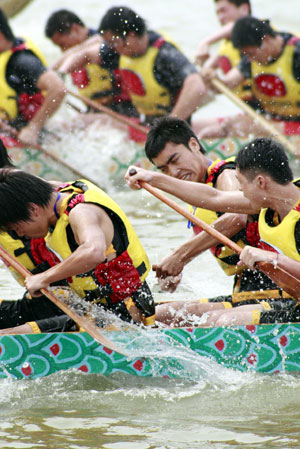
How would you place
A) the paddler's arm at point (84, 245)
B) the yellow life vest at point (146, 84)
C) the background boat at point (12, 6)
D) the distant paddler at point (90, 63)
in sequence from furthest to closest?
the background boat at point (12, 6) < the distant paddler at point (90, 63) < the yellow life vest at point (146, 84) < the paddler's arm at point (84, 245)

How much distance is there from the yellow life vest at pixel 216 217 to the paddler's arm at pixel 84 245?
64 cm

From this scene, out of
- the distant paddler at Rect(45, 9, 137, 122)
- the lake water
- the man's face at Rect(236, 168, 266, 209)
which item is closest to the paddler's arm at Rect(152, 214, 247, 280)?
the man's face at Rect(236, 168, 266, 209)

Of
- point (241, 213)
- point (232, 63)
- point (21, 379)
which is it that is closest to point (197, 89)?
point (232, 63)

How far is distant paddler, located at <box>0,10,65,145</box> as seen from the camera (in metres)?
6.98

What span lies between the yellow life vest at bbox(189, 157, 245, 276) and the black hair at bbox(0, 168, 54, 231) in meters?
0.87

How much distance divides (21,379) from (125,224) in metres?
0.77

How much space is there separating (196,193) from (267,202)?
1.18 feet

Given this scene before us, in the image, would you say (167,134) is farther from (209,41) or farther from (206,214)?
(209,41)

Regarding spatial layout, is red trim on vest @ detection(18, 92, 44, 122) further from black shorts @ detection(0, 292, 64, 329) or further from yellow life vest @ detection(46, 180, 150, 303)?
yellow life vest @ detection(46, 180, 150, 303)

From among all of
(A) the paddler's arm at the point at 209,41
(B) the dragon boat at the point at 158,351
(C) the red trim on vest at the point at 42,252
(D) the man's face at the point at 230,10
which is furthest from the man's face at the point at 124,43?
(B) the dragon boat at the point at 158,351

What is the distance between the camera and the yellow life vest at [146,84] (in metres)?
7.18

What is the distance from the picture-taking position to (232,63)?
8398 millimetres

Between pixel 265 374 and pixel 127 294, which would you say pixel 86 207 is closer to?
pixel 127 294

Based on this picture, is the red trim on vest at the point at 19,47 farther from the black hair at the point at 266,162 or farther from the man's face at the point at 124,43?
the black hair at the point at 266,162
